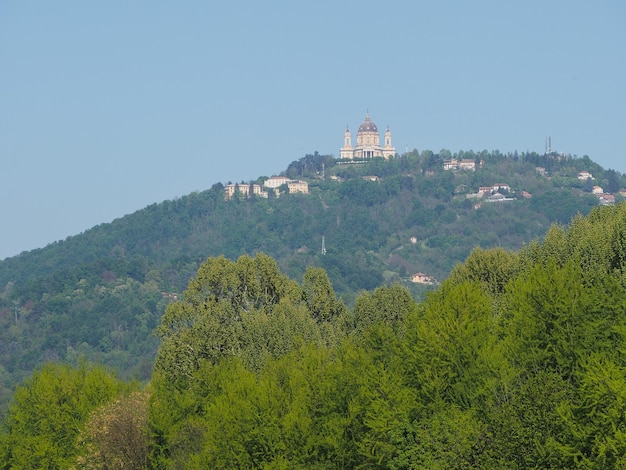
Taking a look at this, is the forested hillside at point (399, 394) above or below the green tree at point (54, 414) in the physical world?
above

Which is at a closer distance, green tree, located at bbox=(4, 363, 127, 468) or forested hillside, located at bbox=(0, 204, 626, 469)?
forested hillside, located at bbox=(0, 204, 626, 469)

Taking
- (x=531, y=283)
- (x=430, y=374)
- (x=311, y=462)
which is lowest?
(x=311, y=462)

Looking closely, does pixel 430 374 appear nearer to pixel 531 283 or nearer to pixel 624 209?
pixel 531 283

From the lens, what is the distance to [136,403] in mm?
64625

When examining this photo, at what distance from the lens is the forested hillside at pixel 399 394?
143ft

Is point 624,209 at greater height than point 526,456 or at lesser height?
greater

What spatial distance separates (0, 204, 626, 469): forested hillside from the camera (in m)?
43.5

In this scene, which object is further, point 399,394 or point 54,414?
point 54,414

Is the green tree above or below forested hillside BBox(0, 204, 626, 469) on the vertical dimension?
below

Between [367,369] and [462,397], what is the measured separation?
579 cm

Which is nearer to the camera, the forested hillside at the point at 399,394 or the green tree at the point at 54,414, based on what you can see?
the forested hillside at the point at 399,394

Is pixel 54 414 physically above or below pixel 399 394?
below

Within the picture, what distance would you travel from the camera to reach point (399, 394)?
167 feet

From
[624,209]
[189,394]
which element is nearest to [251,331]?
[189,394]
